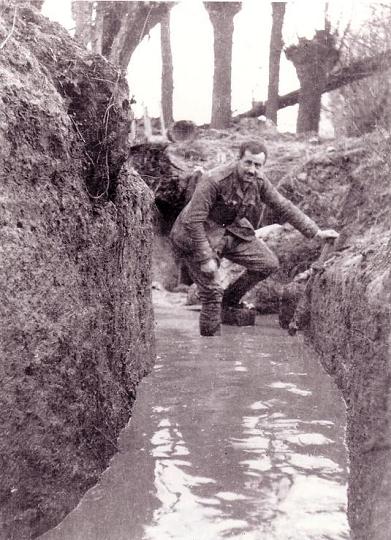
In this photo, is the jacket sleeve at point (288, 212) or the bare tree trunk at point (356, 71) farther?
the bare tree trunk at point (356, 71)

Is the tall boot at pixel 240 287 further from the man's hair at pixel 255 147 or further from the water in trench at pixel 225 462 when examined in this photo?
the water in trench at pixel 225 462

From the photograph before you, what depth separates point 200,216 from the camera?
7012 millimetres

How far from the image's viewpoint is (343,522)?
2789 mm

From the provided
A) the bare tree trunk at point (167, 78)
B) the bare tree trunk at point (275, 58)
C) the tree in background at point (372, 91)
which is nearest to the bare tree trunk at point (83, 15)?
the tree in background at point (372, 91)

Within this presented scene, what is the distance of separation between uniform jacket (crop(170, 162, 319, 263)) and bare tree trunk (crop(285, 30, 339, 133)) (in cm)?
812

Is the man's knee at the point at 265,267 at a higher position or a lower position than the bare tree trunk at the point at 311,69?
lower

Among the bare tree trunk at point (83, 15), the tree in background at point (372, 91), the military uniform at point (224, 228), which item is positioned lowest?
the military uniform at point (224, 228)

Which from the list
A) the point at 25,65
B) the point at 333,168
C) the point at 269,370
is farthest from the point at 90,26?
the point at 25,65

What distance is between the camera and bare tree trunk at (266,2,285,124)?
1596cm

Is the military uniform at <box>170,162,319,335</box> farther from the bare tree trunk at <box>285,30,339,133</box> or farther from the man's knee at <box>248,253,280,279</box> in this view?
the bare tree trunk at <box>285,30,339,133</box>

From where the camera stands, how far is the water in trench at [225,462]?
2777 mm

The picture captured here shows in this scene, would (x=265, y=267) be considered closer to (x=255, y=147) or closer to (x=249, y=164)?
(x=249, y=164)

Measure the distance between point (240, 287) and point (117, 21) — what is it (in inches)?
281

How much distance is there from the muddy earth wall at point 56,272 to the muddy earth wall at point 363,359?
4.07ft
